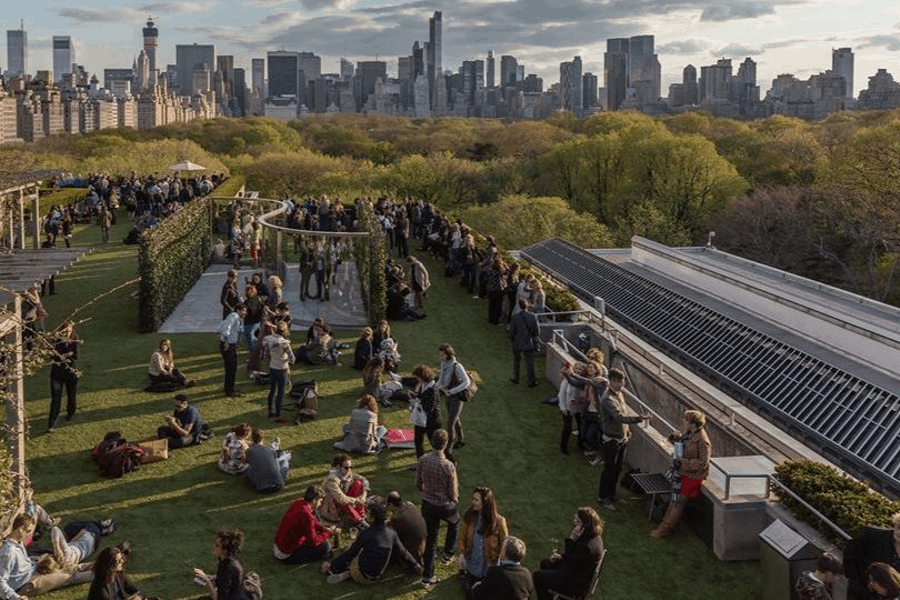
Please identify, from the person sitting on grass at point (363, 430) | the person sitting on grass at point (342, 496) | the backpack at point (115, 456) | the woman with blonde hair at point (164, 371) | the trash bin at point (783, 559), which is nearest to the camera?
the trash bin at point (783, 559)

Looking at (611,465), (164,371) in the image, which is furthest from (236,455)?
(611,465)

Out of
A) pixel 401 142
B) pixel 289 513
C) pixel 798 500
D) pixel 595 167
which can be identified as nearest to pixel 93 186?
pixel 289 513

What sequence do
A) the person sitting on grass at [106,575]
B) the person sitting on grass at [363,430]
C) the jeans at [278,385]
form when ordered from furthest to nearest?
the jeans at [278,385] → the person sitting on grass at [363,430] → the person sitting on grass at [106,575]

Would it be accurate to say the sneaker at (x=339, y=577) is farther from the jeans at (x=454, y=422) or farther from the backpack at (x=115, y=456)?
the backpack at (x=115, y=456)

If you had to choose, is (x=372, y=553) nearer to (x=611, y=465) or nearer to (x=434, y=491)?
(x=434, y=491)

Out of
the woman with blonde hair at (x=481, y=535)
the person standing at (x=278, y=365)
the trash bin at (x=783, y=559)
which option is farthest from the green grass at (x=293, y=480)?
the trash bin at (x=783, y=559)

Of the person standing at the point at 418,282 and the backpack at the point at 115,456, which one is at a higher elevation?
the person standing at the point at 418,282

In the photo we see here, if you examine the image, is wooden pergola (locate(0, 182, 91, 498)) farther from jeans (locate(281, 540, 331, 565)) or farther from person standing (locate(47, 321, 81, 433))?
jeans (locate(281, 540, 331, 565))
